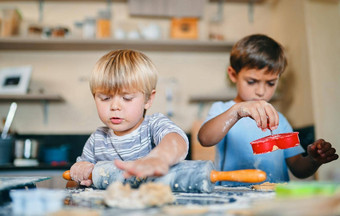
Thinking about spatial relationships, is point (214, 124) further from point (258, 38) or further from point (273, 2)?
point (273, 2)

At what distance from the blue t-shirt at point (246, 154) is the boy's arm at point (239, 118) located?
0.14 m

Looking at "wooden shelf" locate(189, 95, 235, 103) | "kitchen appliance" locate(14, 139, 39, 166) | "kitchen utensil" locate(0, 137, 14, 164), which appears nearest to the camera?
"kitchen utensil" locate(0, 137, 14, 164)

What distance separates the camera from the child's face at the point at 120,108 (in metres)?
0.89

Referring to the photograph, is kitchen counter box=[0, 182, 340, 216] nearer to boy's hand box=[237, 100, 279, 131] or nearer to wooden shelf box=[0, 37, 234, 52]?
boy's hand box=[237, 100, 279, 131]

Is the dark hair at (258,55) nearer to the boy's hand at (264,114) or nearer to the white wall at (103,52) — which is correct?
the boy's hand at (264,114)

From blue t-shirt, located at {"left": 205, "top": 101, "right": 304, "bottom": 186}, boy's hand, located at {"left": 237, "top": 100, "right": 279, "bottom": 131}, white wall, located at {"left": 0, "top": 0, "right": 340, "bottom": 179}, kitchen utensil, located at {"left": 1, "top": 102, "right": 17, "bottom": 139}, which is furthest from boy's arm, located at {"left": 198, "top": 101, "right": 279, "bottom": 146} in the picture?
kitchen utensil, located at {"left": 1, "top": 102, "right": 17, "bottom": 139}

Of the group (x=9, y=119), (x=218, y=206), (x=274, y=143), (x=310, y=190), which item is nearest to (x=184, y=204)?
(x=218, y=206)

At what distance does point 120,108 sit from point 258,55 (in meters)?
0.59

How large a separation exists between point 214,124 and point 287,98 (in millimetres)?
1603

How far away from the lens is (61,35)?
2.50 metres

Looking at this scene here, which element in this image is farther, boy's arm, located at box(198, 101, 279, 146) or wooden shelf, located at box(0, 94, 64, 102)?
wooden shelf, located at box(0, 94, 64, 102)

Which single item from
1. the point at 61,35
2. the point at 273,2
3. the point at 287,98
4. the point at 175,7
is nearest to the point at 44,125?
the point at 61,35

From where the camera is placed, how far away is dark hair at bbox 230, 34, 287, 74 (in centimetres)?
120

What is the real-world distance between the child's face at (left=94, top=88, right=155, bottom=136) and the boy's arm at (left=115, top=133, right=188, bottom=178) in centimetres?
16
